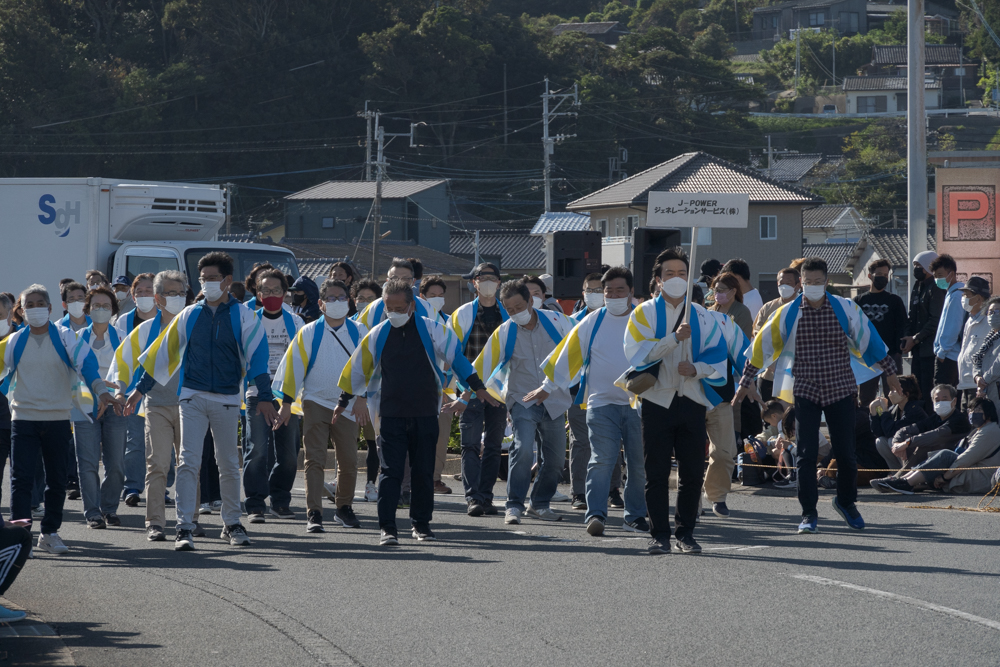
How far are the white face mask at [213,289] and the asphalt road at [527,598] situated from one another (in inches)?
72.3

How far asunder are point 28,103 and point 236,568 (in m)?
52.6

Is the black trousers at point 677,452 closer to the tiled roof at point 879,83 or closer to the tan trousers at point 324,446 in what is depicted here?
the tan trousers at point 324,446

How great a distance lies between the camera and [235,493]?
9289 millimetres

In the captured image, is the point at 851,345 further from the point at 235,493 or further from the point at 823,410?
the point at 235,493

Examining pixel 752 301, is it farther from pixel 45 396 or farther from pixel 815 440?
pixel 45 396

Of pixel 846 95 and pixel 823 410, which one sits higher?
pixel 846 95

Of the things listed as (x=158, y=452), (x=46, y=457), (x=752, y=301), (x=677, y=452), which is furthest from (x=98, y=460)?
(x=752, y=301)

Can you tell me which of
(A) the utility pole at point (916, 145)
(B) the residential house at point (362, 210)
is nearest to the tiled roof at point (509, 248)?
(B) the residential house at point (362, 210)

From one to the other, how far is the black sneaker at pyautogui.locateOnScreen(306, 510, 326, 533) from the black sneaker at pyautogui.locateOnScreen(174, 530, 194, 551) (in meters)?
1.12

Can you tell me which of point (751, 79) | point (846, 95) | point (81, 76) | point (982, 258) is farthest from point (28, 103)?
point (846, 95)

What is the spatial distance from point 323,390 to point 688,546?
3.30 m

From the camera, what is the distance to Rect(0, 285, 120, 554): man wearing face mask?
905 cm

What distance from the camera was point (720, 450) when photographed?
10328 mm

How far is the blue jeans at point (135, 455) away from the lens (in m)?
11.5
